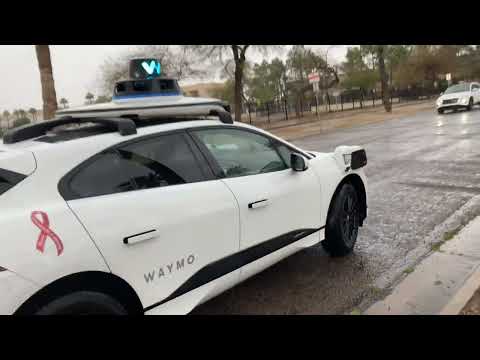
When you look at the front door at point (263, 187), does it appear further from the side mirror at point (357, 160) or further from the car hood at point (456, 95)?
the car hood at point (456, 95)

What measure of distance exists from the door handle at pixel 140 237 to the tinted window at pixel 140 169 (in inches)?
12.0

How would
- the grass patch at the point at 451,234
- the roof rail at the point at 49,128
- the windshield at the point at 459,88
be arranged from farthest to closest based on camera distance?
the windshield at the point at 459,88
the grass patch at the point at 451,234
the roof rail at the point at 49,128

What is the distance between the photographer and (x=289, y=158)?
11.7 feet

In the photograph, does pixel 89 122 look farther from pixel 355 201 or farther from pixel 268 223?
pixel 355 201

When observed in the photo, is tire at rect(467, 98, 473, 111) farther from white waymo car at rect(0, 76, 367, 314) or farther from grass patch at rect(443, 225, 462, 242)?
white waymo car at rect(0, 76, 367, 314)

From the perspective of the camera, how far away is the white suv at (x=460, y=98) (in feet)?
68.6

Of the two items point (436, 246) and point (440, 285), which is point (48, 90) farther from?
point (440, 285)

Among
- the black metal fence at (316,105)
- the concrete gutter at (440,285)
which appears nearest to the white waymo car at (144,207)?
the concrete gutter at (440,285)

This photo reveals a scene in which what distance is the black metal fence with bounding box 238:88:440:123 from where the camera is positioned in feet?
114

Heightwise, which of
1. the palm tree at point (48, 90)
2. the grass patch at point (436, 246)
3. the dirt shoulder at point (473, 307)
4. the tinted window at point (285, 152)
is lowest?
the grass patch at point (436, 246)

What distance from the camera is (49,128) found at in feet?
9.01

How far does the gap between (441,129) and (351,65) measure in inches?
1419

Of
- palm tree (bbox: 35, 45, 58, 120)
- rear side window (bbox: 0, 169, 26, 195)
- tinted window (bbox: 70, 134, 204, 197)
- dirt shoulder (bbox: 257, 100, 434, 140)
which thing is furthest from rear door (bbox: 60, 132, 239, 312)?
dirt shoulder (bbox: 257, 100, 434, 140)

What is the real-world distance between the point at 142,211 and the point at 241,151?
126 centimetres
